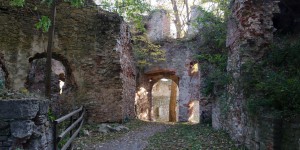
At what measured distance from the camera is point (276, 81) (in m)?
4.97

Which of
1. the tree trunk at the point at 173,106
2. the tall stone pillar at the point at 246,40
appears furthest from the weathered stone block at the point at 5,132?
the tree trunk at the point at 173,106

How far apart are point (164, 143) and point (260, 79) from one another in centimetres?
284

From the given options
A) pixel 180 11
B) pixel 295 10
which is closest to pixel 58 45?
pixel 295 10

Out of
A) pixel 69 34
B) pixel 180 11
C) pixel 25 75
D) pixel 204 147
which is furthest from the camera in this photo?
pixel 180 11

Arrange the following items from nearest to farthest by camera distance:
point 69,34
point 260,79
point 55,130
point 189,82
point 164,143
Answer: point 55,130, point 260,79, point 164,143, point 69,34, point 189,82

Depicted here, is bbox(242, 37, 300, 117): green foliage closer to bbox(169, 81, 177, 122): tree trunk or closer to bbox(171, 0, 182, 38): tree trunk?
bbox(169, 81, 177, 122): tree trunk

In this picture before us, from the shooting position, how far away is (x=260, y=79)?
5.93 meters

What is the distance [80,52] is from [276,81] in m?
6.74

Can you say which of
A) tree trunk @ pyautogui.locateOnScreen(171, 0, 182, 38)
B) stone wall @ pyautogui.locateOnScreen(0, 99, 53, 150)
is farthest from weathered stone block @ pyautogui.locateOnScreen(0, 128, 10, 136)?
tree trunk @ pyautogui.locateOnScreen(171, 0, 182, 38)

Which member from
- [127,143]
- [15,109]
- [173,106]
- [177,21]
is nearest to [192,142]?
[127,143]

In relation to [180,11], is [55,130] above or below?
below

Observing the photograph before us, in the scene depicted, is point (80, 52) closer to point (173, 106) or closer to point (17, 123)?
point (17, 123)

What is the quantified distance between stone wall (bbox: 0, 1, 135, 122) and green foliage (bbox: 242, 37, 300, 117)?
502 centimetres

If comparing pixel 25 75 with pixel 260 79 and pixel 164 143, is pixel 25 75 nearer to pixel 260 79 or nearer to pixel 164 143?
pixel 164 143
